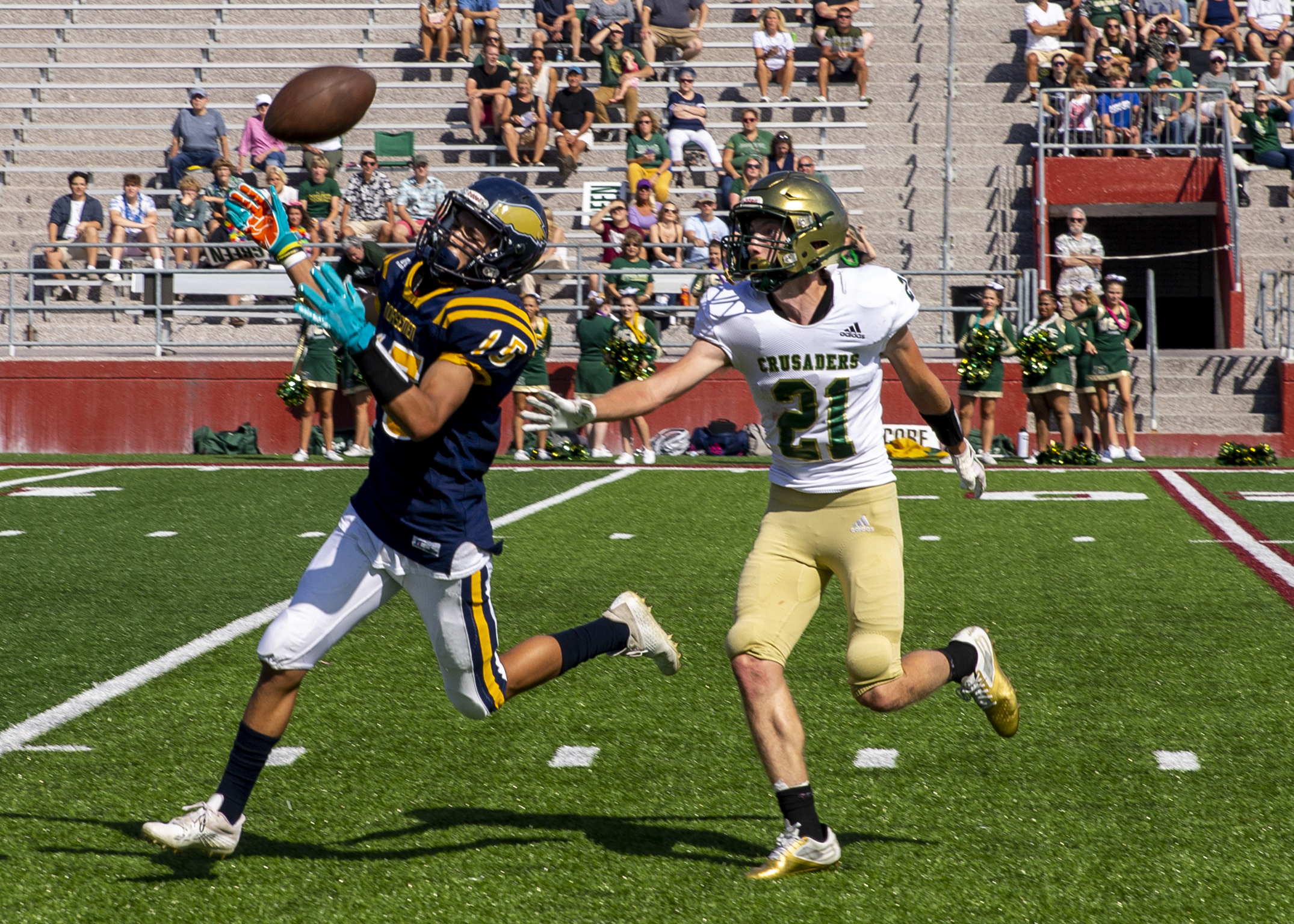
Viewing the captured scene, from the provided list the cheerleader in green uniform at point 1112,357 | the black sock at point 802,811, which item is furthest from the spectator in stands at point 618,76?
the black sock at point 802,811

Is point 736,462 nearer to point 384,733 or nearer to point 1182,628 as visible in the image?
point 1182,628

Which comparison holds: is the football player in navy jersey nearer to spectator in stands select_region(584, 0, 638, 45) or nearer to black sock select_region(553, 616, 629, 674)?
black sock select_region(553, 616, 629, 674)

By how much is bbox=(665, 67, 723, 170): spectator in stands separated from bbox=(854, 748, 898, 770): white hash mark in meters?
15.5

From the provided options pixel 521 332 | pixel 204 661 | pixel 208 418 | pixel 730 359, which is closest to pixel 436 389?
pixel 521 332

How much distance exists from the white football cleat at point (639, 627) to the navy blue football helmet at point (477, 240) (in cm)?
132

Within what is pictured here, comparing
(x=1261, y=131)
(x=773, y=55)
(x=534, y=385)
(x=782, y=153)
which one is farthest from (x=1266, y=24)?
(x=534, y=385)

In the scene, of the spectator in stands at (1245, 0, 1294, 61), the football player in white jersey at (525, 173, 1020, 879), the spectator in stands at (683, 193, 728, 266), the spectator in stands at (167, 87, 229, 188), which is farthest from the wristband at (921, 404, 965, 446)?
the spectator in stands at (1245, 0, 1294, 61)

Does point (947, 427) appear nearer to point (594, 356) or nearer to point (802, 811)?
point (802, 811)

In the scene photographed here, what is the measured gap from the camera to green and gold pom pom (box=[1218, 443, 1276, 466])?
1467 centimetres

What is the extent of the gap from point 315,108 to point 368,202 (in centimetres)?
1466

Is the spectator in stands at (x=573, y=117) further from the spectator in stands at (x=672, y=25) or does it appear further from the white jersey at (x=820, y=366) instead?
the white jersey at (x=820, y=366)

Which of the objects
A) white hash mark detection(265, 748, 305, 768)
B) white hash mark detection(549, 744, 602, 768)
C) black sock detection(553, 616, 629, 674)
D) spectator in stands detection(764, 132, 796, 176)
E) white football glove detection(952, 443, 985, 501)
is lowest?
white hash mark detection(549, 744, 602, 768)

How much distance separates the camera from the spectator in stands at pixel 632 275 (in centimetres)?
1684

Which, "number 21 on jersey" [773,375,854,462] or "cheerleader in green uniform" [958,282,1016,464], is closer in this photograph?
"number 21 on jersey" [773,375,854,462]
